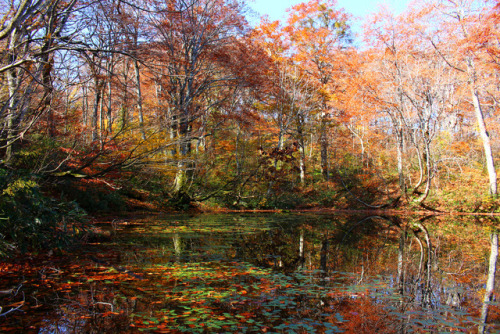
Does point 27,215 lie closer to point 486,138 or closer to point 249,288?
point 249,288

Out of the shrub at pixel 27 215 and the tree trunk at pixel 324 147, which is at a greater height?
the tree trunk at pixel 324 147

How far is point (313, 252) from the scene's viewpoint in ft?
22.2

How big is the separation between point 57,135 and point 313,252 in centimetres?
705

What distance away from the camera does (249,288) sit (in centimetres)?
427

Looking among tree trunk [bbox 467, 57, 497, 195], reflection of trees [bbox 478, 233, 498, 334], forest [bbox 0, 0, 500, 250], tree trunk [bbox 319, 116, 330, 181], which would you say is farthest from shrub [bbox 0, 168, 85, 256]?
tree trunk [bbox 319, 116, 330, 181]

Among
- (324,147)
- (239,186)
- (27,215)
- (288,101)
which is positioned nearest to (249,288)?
(27,215)

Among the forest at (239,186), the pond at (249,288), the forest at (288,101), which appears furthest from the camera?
the forest at (288,101)

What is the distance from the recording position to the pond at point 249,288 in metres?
3.19

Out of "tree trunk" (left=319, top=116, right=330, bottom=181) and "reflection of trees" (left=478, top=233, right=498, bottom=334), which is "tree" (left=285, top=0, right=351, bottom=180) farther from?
"reflection of trees" (left=478, top=233, right=498, bottom=334)

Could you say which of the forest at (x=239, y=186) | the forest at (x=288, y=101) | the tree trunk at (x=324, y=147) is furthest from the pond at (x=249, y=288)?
the tree trunk at (x=324, y=147)

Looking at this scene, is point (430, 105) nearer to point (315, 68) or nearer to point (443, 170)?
point (443, 170)

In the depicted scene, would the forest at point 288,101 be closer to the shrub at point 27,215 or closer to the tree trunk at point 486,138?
the tree trunk at point 486,138

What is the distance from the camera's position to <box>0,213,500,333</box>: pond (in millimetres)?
3189

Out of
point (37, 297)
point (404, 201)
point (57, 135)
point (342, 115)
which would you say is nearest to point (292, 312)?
point (37, 297)
